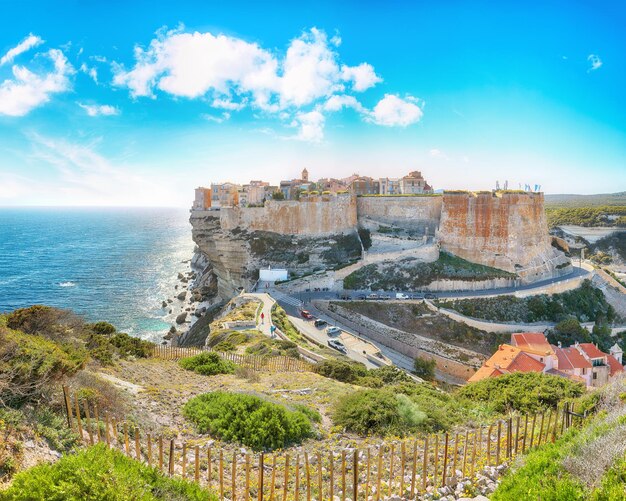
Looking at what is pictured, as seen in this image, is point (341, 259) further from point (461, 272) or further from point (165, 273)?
point (165, 273)

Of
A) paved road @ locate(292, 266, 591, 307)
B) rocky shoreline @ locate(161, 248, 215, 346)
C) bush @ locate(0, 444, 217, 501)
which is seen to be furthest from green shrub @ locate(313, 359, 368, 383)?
rocky shoreline @ locate(161, 248, 215, 346)

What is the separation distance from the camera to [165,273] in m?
63.4

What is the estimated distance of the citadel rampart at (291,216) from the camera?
42812 millimetres

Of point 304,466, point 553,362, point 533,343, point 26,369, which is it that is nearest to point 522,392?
point 304,466

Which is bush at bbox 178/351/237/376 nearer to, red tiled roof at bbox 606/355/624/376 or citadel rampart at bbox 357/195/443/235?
red tiled roof at bbox 606/355/624/376

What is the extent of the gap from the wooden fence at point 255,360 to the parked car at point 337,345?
302 inches

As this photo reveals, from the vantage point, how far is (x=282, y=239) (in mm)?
42344

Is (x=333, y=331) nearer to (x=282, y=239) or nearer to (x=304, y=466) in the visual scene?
(x=282, y=239)

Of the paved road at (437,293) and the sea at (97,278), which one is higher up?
the paved road at (437,293)

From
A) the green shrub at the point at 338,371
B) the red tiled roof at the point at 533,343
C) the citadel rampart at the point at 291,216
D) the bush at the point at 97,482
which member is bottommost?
the red tiled roof at the point at 533,343

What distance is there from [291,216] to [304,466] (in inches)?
1444

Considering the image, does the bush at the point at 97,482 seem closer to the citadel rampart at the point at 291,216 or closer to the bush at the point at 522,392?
the bush at the point at 522,392

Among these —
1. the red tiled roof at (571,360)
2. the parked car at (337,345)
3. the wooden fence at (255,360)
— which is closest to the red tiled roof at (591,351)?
the red tiled roof at (571,360)

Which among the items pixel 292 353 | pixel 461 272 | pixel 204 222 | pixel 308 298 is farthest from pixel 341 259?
pixel 292 353
